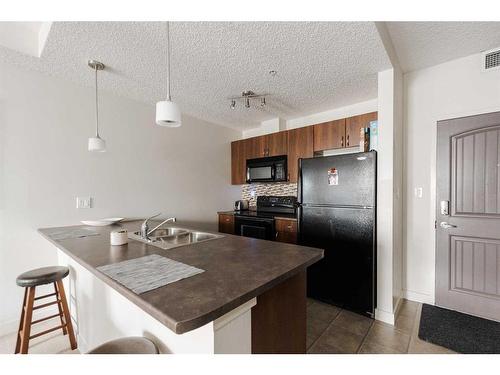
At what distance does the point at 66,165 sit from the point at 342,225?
2.89m

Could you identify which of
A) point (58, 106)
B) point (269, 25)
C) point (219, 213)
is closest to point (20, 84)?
point (58, 106)

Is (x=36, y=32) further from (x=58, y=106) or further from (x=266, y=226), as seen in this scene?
(x=266, y=226)

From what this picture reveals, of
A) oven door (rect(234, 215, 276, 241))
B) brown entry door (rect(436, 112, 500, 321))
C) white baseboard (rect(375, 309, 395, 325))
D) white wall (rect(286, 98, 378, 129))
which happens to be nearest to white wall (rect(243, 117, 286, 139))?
white wall (rect(286, 98, 378, 129))

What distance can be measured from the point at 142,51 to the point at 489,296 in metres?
3.74

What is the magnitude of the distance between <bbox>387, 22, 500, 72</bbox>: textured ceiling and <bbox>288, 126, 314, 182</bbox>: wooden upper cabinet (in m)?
1.25

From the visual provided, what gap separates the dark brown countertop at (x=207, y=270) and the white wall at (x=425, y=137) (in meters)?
1.84

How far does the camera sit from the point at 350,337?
6.25ft

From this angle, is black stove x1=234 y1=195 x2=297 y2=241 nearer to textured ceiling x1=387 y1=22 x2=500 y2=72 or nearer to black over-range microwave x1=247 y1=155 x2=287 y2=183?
black over-range microwave x1=247 y1=155 x2=287 y2=183

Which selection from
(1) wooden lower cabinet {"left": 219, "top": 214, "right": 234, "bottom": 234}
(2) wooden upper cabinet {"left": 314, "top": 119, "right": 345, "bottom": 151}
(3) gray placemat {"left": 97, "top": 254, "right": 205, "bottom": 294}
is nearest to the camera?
(3) gray placemat {"left": 97, "top": 254, "right": 205, "bottom": 294}

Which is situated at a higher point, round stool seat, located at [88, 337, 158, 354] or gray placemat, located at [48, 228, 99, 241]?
gray placemat, located at [48, 228, 99, 241]

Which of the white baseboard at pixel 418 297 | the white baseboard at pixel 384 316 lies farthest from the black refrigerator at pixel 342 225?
the white baseboard at pixel 418 297

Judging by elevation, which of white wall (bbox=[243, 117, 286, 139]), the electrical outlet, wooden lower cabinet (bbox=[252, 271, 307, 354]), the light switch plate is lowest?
wooden lower cabinet (bbox=[252, 271, 307, 354])

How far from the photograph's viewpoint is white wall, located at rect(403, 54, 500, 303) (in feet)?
7.18

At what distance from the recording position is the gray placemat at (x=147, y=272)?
874 mm
